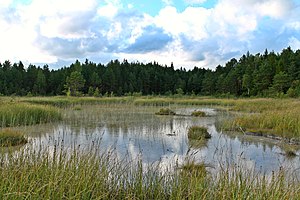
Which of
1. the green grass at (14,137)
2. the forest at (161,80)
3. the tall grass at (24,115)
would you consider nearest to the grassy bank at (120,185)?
the green grass at (14,137)

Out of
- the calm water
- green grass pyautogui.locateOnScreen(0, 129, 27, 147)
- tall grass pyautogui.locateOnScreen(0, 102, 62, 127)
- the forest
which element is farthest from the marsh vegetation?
the forest

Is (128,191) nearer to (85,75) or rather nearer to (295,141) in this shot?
(295,141)

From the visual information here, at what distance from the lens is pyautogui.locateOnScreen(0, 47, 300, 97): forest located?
45.6 metres

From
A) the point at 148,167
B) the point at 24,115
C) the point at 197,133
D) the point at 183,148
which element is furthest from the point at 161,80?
the point at 148,167

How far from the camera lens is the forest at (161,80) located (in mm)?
45625

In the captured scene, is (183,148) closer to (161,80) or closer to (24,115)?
(24,115)

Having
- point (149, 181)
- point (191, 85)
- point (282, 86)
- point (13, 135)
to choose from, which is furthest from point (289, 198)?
point (191, 85)

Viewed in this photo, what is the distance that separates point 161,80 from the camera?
7356cm

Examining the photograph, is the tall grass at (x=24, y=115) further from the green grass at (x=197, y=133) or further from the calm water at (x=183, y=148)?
the green grass at (x=197, y=133)

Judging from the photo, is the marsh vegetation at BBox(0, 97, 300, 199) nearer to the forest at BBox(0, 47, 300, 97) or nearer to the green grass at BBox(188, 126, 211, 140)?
the green grass at BBox(188, 126, 211, 140)

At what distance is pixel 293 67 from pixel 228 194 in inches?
1741

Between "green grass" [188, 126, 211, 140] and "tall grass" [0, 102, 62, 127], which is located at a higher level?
"tall grass" [0, 102, 62, 127]

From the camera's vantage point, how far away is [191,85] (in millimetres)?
74500

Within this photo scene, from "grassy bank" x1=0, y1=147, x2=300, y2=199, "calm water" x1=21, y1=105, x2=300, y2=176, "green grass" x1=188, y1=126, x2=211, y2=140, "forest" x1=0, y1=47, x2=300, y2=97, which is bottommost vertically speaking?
"calm water" x1=21, y1=105, x2=300, y2=176
